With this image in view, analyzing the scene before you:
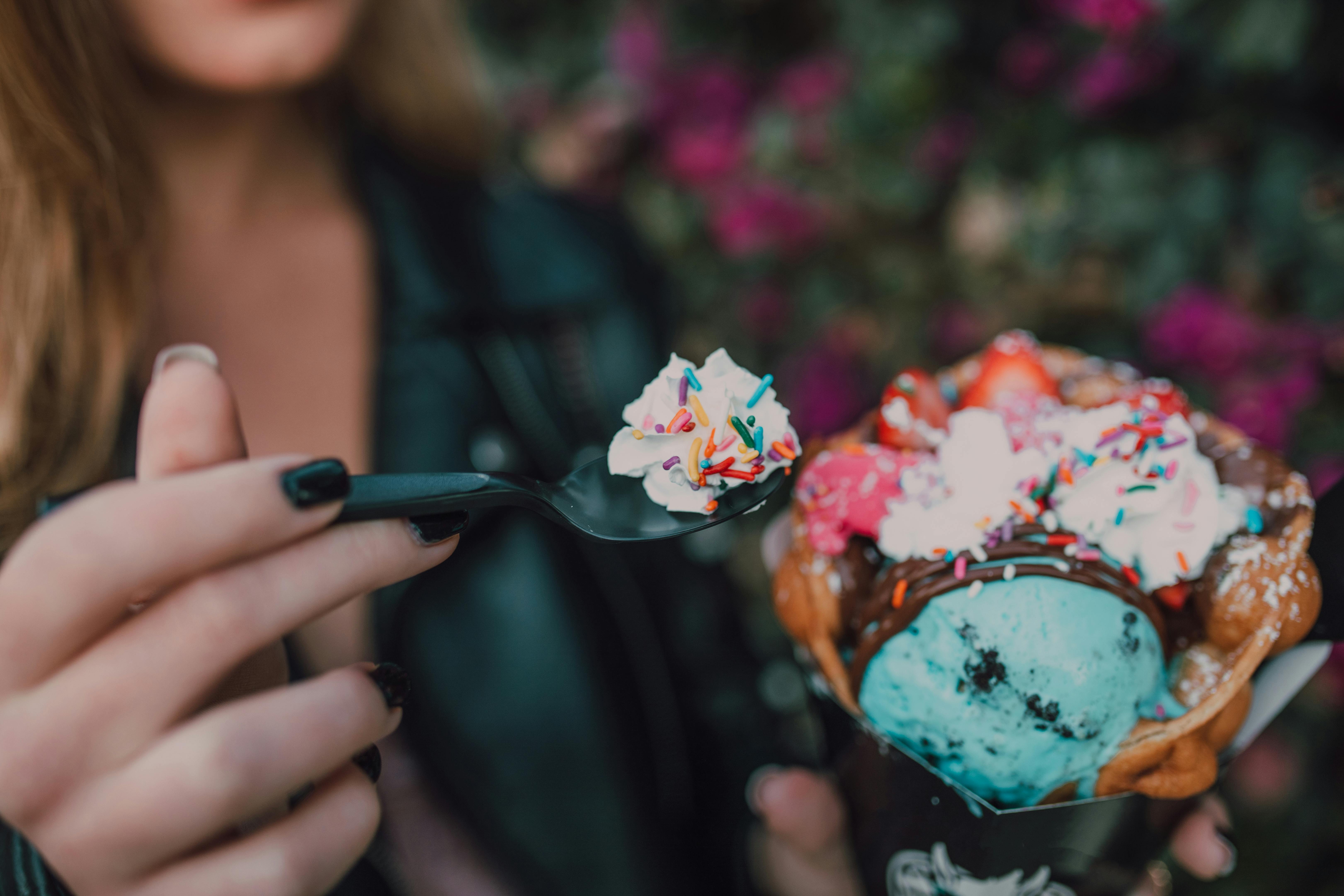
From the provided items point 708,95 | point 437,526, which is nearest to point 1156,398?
point 437,526

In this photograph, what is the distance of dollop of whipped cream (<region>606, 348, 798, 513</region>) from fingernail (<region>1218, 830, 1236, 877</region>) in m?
0.58

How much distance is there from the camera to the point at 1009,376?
0.87 meters

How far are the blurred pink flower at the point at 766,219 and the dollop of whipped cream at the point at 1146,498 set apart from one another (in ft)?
3.26

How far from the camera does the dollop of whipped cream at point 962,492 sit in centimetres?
72

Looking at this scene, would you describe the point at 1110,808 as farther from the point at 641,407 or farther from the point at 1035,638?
the point at 641,407

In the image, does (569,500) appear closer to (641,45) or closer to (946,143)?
(946,143)

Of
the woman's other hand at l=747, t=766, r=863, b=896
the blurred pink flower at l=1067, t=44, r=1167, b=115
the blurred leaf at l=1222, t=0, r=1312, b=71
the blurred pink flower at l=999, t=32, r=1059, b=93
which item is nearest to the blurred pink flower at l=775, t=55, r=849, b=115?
the blurred pink flower at l=999, t=32, r=1059, b=93

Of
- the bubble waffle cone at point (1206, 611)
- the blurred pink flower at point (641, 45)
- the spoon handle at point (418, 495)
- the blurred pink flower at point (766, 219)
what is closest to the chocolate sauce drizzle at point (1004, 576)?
the bubble waffle cone at point (1206, 611)

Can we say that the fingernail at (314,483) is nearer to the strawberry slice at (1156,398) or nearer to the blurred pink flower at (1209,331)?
the strawberry slice at (1156,398)

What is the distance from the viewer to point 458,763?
111cm

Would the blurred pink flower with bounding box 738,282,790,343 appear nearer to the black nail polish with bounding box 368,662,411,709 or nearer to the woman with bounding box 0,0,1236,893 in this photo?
the woman with bounding box 0,0,1236,893

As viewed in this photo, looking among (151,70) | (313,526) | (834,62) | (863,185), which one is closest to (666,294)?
(863,185)

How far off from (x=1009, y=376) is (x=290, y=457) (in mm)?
719

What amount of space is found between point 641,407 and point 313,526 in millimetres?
298
